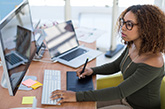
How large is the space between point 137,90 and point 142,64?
199 millimetres

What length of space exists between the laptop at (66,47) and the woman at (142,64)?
17.3 inches

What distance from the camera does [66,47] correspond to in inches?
71.7

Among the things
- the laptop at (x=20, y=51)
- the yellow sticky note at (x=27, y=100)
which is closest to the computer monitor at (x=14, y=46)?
the laptop at (x=20, y=51)

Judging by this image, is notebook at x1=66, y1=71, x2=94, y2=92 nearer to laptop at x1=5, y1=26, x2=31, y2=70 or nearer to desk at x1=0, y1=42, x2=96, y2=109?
desk at x1=0, y1=42, x2=96, y2=109

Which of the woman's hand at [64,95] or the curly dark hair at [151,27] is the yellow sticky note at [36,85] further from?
the curly dark hair at [151,27]

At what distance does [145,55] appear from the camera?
4.20 ft

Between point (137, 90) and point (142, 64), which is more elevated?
point (142, 64)

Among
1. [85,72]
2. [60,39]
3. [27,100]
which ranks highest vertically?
[60,39]

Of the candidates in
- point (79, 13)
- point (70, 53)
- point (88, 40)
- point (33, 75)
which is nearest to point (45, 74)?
point (33, 75)

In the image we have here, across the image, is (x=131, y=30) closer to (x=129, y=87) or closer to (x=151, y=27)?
(x=151, y=27)

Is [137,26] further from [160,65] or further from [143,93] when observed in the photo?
[143,93]

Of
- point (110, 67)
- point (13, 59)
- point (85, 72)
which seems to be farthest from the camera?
point (110, 67)

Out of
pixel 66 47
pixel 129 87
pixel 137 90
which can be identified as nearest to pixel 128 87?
pixel 129 87

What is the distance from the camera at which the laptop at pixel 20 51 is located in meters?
1.07
